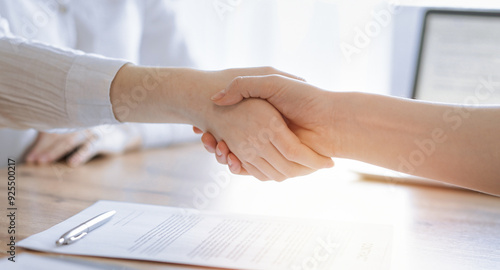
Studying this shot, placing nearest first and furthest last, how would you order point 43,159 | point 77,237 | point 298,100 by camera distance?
1. point 77,237
2. point 298,100
3. point 43,159

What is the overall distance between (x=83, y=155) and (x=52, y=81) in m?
0.38

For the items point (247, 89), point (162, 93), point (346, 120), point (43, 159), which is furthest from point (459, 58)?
point (43, 159)

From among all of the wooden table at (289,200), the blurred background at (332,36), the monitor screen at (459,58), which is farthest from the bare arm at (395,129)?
the blurred background at (332,36)

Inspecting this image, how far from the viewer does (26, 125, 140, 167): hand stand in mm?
1322

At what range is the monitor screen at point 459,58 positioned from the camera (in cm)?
152

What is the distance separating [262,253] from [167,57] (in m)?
1.17

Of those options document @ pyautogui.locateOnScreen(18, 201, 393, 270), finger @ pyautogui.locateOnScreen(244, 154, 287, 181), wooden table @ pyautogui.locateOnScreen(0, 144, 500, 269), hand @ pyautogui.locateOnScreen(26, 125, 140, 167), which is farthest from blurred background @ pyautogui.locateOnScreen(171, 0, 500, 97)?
document @ pyautogui.locateOnScreen(18, 201, 393, 270)

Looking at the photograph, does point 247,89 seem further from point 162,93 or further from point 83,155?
point 83,155

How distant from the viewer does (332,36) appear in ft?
6.19

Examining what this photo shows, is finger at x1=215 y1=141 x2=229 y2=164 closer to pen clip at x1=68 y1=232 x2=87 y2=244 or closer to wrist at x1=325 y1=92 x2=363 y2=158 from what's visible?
wrist at x1=325 y1=92 x2=363 y2=158

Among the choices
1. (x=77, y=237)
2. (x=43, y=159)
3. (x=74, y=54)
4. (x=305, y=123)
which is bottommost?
(x=43, y=159)

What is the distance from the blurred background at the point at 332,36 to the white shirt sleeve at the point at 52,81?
786mm

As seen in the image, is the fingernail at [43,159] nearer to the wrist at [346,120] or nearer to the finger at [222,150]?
the finger at [222,150]

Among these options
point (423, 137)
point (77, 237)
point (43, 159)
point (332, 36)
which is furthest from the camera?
point (332, 36)
